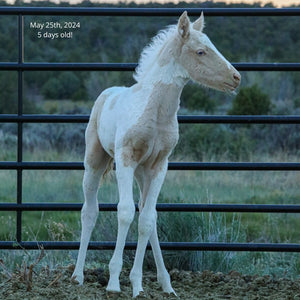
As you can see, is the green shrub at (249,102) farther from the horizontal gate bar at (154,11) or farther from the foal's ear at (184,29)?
the foal's ear at (184,29)

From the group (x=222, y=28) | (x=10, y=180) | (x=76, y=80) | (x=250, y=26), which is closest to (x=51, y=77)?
(x=76, y=80)

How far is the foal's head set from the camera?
390 centimetres

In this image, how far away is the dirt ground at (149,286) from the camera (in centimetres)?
395

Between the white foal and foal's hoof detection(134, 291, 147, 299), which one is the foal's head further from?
foal's hoof detection(134, 291, 147, 299)

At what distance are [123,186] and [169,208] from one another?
1072 mm

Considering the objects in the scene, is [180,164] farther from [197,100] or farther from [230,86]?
[197,100]

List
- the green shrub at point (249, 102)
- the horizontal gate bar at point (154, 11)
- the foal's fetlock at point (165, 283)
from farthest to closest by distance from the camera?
the green shrub at point (249, 102) → the horizontal gate bar at point (154, 11) → the foal's fetlock at point (165, 283)

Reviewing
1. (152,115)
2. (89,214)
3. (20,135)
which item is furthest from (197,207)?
(20,135)

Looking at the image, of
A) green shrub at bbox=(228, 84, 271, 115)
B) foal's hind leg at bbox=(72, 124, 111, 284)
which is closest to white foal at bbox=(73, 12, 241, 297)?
foal's hind leg at bbox=(72, 124, 111, 284)

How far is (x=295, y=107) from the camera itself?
16953mm

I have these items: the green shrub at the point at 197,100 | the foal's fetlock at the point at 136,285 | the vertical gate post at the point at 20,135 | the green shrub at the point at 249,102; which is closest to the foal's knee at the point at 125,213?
the foal's fetlock at the point at 136,285

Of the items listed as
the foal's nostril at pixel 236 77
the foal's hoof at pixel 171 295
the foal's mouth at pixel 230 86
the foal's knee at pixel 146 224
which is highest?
the foal's nostril at pixel 236 77

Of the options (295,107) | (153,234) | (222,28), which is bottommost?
(153,234)

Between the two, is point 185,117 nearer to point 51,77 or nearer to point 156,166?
point 156,166
